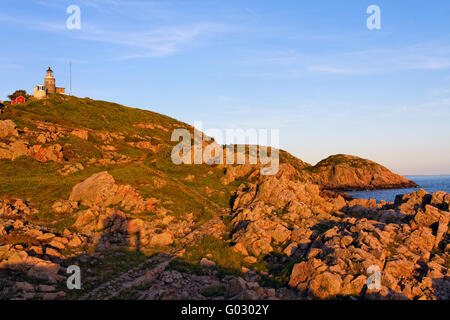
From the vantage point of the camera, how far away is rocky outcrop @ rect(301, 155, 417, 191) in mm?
147125

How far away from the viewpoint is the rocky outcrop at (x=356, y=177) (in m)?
147

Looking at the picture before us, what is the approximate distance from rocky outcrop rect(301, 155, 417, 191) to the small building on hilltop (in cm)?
10943

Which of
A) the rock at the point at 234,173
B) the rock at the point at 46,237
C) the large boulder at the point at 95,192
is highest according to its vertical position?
the rock at the point at 234,173

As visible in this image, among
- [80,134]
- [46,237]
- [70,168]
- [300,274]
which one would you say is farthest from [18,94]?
[300,274]

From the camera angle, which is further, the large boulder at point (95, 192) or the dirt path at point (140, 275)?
the large boulder at point (95, 192)

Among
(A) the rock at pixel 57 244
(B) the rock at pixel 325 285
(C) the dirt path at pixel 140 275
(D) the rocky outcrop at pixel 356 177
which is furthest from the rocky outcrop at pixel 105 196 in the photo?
(D) the rocky outcrop at pixel 356 177

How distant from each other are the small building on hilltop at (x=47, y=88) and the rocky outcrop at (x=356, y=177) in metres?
109

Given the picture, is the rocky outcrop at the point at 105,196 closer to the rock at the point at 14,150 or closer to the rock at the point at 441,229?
the rock at the point at 14,150

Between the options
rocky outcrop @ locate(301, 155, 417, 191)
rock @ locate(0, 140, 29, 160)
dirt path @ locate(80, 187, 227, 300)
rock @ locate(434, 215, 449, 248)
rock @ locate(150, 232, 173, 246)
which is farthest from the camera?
rocky outcrop @ locate(301, 155, 417, 191)

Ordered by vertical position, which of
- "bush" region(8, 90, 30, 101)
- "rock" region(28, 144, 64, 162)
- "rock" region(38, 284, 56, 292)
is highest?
"bush" region(8, 90, 30, 101)

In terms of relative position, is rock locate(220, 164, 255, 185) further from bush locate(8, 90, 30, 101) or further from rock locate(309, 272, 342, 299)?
bush locate(8, 90, 30, 101)

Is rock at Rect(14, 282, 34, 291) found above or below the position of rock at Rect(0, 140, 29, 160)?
below

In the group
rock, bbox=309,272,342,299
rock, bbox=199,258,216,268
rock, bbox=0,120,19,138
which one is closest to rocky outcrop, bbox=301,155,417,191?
rock, bbox=0,120,19,138

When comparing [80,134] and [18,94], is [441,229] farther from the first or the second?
[18,94]
